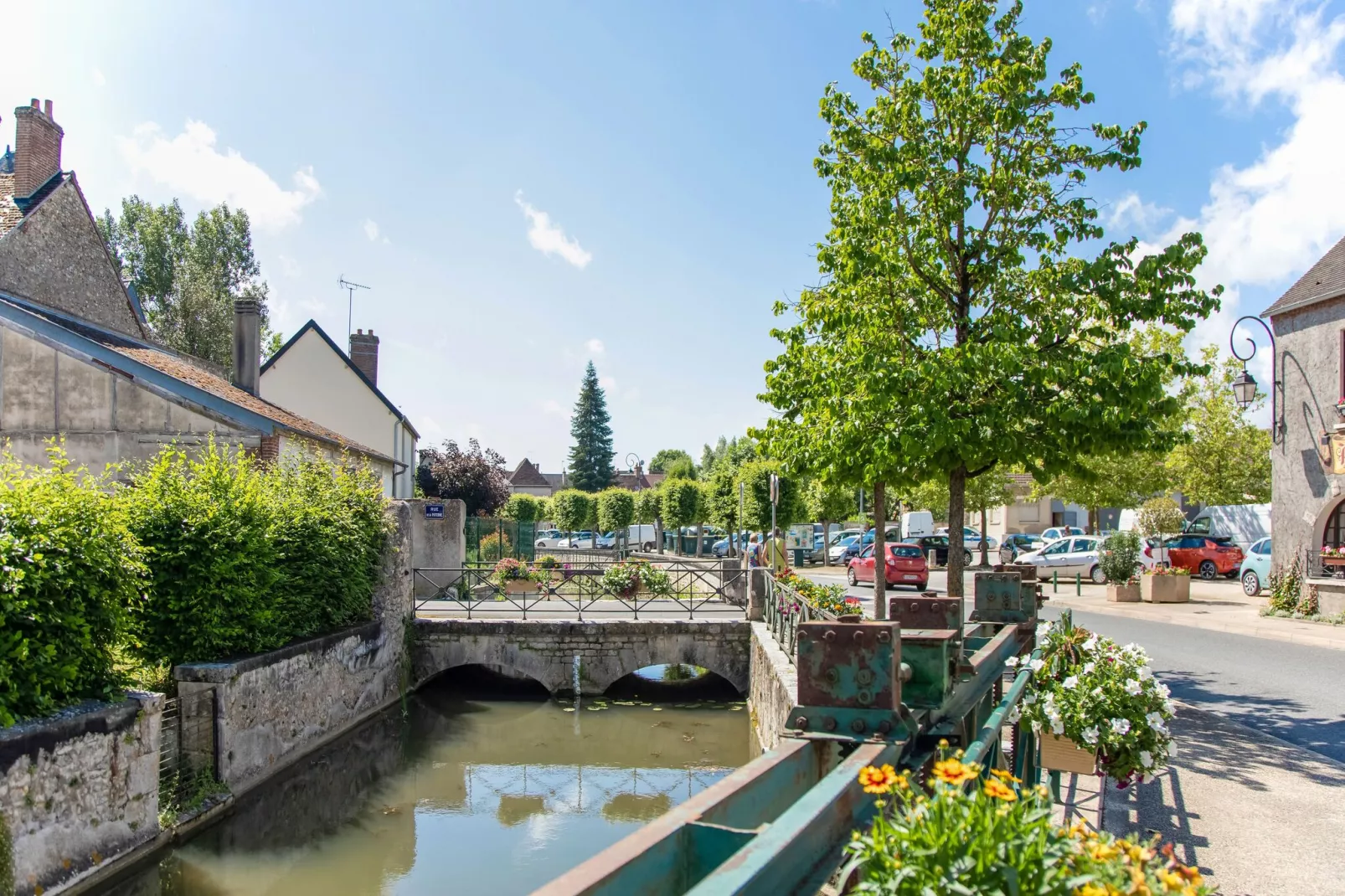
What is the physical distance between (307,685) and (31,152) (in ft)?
48.0

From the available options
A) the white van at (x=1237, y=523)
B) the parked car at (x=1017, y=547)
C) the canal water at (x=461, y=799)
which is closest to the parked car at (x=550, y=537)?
the parked car at (x=1017, y=547)

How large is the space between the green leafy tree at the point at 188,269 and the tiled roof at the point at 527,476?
4940 centimetres

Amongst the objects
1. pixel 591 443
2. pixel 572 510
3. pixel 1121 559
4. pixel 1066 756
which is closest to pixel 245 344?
pixel 1066 756

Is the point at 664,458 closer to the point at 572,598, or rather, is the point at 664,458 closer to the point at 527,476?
the point at 527,476

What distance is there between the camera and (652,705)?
51.9 ft

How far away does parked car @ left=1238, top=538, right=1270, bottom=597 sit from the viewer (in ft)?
69.6

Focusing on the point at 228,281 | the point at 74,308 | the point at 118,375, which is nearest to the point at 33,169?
the point at 74,308

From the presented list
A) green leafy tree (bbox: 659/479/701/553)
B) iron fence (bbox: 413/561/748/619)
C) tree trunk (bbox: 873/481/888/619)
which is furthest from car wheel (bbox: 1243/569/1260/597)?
green leafy tree (bbox: 659/479/701/553)

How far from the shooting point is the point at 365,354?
1214 inches

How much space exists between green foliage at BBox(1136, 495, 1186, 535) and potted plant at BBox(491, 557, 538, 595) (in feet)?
62.2

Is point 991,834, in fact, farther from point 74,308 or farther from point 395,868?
point 74,308

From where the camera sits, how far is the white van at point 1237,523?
98.1 feet

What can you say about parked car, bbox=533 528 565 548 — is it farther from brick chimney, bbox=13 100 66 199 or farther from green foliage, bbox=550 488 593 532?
brick chimney, bbox=13 100 66 199

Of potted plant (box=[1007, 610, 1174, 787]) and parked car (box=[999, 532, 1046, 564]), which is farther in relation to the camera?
parked car (box=[999, 532, 1046, 564])
